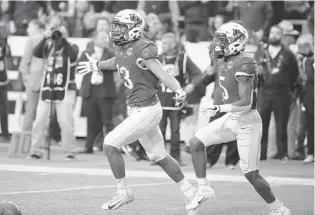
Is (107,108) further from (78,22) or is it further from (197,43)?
(78,22)

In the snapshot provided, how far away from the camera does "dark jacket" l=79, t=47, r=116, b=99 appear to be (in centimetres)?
1575

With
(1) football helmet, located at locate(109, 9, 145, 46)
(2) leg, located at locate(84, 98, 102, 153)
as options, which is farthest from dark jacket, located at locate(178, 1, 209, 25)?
(1) football helmet, located at locate(109, 9, 145, 46)

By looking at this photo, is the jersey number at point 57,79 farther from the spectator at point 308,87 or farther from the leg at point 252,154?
the leg at point 252,154

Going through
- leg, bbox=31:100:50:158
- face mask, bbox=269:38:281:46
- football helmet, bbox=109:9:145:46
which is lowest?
leg, bbox=31:100:50:158

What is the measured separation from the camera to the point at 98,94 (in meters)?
15.9

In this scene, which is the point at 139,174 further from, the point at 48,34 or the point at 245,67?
the point at 245,67

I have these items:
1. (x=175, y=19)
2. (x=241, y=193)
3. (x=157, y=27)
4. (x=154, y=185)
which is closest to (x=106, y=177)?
(x=154, y=185)

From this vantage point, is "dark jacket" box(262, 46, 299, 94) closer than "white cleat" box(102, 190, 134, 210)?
No

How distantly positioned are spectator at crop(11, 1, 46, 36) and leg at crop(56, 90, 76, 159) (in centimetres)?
527

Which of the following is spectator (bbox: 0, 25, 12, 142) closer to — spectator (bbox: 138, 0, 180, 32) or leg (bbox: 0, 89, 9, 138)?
leg (bbox: 0, 89, 9, 138)

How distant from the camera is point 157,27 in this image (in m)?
16.3

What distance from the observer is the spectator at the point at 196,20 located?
18.1m

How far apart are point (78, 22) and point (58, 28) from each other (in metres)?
4.81

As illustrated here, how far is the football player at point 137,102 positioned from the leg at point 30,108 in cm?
633
